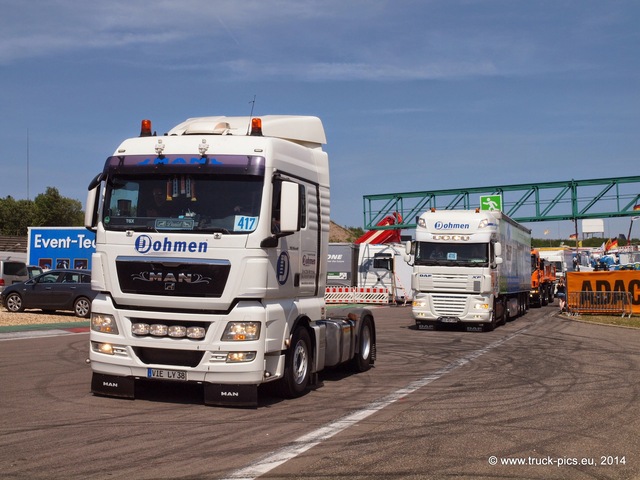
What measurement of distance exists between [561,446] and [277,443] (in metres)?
2.59

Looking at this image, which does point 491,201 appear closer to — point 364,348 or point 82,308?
point 82,308

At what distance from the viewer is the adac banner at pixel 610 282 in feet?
101

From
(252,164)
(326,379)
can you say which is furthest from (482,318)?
(252,164)

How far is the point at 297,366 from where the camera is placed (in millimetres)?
10055

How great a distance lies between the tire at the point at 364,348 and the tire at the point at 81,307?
Result: 14.8 metres

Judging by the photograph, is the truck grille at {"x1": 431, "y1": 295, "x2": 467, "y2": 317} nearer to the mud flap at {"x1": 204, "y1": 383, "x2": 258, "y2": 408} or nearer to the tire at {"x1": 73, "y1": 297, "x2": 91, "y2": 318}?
the tire at {"x1": 73, "y1": 297, "x2": 91, "y2": 318}

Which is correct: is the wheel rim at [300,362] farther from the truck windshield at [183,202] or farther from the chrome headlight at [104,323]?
the chrome headlight at [104,323]

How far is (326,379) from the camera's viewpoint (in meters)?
12.1

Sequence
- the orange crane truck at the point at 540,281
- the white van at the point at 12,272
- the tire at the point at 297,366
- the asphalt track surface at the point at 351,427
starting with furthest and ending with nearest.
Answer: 1. the orange crane truck at the point at 540,281
2. the white van at the point at 12,272
3. the tire at the point at 297,366
4. the asphalt track surface at the point at 351,427

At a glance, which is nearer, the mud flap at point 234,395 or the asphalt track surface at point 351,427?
the asphalt track surface at point 351,427

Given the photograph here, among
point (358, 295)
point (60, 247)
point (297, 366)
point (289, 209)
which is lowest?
point (297, 366)

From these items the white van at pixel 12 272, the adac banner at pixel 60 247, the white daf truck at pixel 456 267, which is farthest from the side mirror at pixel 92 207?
the adac banner at pixel 60 247

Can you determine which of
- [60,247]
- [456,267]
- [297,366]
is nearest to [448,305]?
[456,267]

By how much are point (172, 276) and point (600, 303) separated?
2584cm
